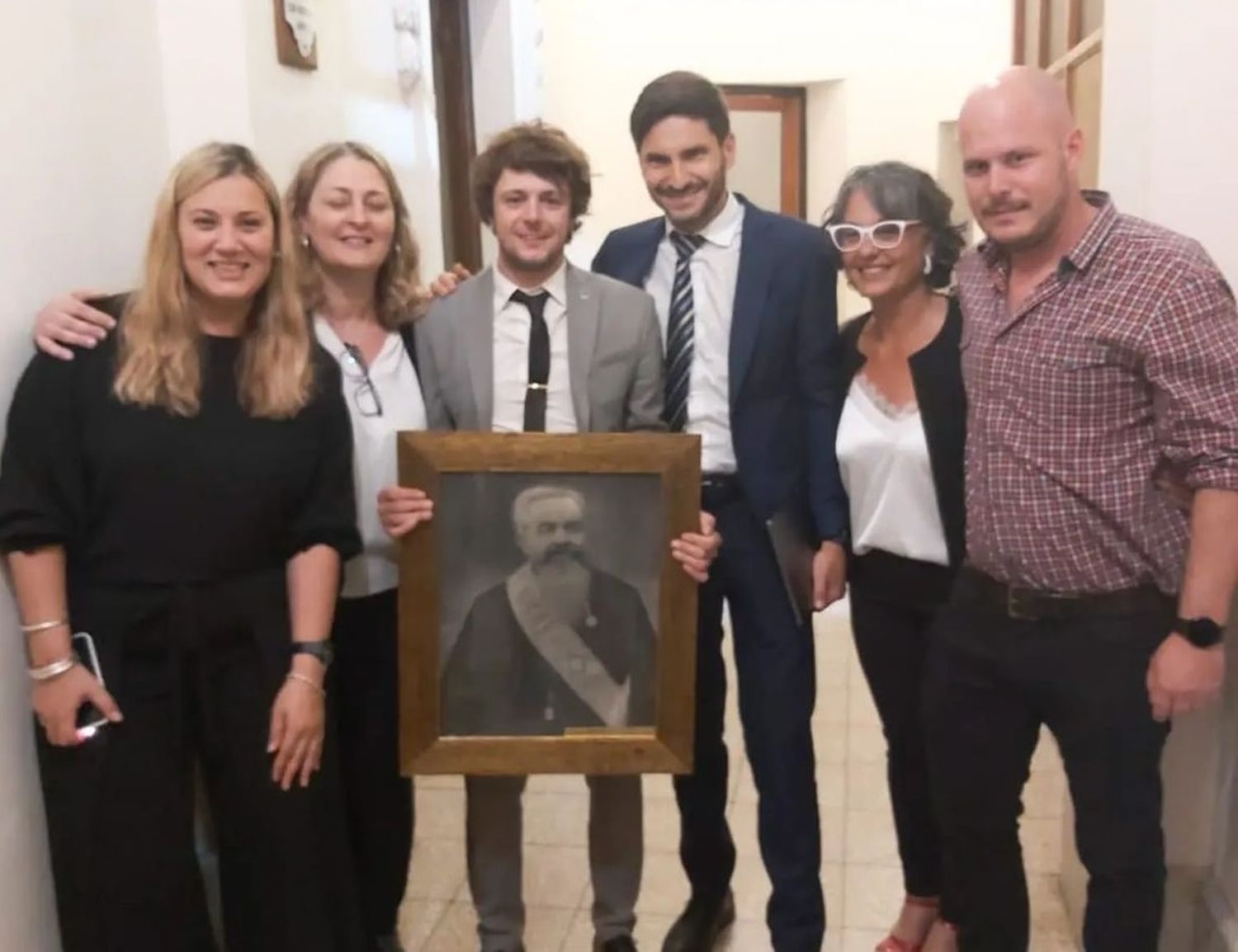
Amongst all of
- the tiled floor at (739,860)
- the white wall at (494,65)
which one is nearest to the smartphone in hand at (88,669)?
the tiled floor at (739,860)

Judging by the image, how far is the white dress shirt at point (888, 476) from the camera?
6.61 feet

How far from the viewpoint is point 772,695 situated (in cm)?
214

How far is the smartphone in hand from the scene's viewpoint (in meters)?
1.77

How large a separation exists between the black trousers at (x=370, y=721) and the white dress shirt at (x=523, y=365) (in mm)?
387

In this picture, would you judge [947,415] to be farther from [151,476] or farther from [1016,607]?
[151,476]

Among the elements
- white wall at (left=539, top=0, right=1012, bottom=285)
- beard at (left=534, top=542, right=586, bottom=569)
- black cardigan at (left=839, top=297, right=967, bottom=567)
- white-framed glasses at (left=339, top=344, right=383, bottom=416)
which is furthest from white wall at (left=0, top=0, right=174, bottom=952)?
white wall at (left=539, top=0, right=1012, bottom=285)

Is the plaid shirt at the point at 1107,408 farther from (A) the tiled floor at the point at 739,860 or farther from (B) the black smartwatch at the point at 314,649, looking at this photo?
(A) the tiled floor at the point at 739,860

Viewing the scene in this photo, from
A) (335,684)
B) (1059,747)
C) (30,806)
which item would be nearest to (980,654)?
(1059,747)

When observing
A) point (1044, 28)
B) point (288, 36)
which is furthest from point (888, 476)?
point (1044, 28)

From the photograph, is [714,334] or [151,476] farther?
[714,334]

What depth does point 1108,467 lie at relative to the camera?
1.69 metres

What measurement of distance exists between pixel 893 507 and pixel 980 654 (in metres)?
0.30

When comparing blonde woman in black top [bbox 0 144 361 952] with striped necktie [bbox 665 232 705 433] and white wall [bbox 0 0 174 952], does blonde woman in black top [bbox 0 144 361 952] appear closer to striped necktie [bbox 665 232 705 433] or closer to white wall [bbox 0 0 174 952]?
white wall [bbox 0 0 174 952]

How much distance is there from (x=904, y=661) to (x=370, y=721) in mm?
892
